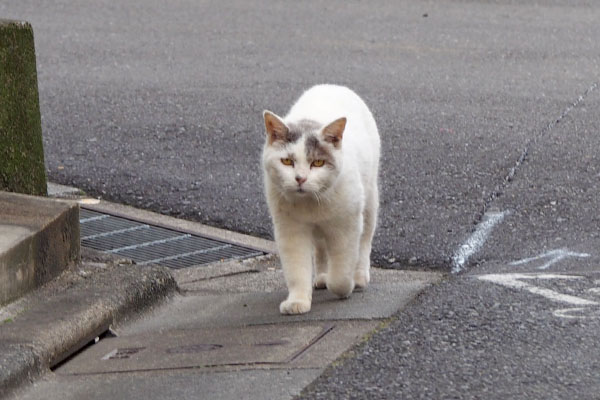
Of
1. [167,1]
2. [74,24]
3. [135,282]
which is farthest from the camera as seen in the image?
Result: [167,1]

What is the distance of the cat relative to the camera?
4.75 m

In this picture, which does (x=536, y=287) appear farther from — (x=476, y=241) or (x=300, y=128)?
→ (x=300, y=128)

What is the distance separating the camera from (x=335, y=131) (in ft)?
15.7

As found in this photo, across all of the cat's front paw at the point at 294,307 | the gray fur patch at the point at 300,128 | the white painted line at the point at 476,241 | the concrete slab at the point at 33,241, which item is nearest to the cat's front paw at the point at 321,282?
the cat's front paw at the point at 294,307

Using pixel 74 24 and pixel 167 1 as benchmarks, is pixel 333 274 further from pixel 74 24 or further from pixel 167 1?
pixel 167 1

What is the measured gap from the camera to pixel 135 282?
5.10 meters

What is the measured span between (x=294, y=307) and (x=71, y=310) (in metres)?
0.95

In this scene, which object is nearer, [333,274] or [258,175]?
[333,274]

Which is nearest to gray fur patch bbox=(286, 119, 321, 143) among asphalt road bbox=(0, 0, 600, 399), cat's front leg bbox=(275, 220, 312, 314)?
cat's front leg bbox=(275, 220, 312, 314)

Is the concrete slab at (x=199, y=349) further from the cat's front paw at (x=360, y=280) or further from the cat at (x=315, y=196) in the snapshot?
the cat's front paw at (x=360, y=280)

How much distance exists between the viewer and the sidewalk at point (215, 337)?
4.07 metres

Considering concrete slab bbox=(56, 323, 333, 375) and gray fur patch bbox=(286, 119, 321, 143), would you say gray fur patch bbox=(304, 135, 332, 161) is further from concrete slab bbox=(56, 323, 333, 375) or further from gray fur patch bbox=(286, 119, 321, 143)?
concrete slab bbox=(56, 323, 333, 375)

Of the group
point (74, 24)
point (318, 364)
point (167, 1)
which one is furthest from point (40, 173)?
point (167, 1)

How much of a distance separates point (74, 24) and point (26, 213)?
6.76 meters
